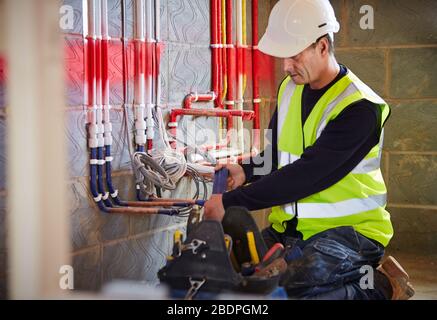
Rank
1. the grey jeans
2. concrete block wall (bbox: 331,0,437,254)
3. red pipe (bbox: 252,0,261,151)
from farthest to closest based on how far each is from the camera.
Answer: concrete block wall (bbox: 331,0,437,254) → red pipe (bbox: 252,0,261,151) → the grey jeans

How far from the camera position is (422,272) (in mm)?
4531

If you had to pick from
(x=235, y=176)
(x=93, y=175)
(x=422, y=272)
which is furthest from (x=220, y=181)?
(x=422, y=272)

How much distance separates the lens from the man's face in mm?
2650

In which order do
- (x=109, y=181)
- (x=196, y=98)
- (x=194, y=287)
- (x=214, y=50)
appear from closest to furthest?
(x=194, y=287) < (x=109, y=181) < (x=196, y=98) < (x=214, y=50)

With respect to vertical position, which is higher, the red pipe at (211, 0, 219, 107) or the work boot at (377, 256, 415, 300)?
the red pipe at (211, 0, 219, 107)

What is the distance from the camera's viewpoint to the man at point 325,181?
8.25 feet

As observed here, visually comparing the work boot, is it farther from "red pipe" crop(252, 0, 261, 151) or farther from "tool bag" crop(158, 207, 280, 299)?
"red pipe" crop(252, 0, 261, 151)

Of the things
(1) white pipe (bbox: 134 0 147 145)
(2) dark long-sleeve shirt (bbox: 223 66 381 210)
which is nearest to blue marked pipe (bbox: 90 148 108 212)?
(1) white pipe (bbox: 134 0 147 145)

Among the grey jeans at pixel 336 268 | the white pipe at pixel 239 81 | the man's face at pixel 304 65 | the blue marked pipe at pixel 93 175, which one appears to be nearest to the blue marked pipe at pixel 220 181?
the grey jeans at pixel 336 268

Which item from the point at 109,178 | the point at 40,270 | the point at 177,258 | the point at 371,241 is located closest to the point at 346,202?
the point at 371,241

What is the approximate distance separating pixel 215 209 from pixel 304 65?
0.60 metres

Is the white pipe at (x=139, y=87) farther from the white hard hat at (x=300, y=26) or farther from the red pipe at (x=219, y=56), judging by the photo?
the white hard hat at (x=300, y=26)

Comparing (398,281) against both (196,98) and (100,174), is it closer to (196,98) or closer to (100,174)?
(100,174)

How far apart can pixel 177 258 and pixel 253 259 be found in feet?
0.82
